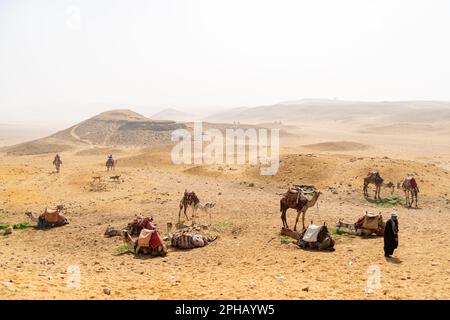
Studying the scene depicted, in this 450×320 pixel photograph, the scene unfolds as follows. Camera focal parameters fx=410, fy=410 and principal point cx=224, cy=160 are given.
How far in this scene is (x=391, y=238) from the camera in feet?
35.3

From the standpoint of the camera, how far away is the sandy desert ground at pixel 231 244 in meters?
8.58

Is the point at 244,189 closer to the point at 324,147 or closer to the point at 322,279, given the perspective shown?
the point at 322,279

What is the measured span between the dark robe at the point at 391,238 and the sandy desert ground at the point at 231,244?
267 millimetres

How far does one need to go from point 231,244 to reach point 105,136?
195ft

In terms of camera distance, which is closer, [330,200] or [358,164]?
[330,200]

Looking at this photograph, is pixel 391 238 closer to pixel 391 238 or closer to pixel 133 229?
pixel 391 238

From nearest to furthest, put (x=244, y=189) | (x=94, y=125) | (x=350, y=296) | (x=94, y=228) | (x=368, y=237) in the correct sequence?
(x=350, y=296), (x=368, y=237), (x=94, y=228), (x=244, y=189), (x=94, y=125)

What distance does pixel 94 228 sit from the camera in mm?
15555

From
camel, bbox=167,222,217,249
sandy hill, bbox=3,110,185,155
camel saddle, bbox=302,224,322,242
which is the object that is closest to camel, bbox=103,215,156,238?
camel, bbox=167,222,217,249

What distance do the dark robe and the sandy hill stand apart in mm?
53817

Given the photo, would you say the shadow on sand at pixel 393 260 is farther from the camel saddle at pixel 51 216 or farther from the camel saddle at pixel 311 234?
the camel saddle at pixel 51 216

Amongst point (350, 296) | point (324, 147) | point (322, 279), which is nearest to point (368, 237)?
point (322, 279)
